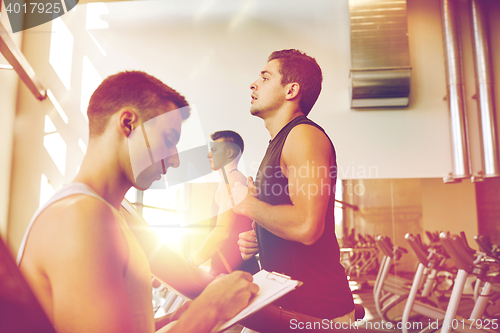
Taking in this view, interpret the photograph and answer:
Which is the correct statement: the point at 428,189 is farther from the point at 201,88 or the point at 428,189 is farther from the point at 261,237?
the point at 261,237

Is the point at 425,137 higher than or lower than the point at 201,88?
lower

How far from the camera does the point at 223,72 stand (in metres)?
4.51

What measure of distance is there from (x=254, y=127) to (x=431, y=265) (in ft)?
7.91

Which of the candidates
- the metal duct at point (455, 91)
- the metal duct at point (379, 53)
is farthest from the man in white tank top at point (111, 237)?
the metal duct at point (455, 91)

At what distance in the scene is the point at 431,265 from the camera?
3.51 meters

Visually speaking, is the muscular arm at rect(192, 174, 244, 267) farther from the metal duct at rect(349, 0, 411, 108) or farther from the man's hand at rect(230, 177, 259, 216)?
the metal duct at rect(349, 0, 411, 108)

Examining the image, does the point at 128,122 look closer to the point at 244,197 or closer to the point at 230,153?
the point at 244,197

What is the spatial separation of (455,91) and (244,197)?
12.4 feet

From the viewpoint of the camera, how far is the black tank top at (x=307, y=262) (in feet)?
3.72

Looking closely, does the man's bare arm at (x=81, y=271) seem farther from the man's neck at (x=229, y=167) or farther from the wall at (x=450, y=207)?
the wall at (x=450, y=207)

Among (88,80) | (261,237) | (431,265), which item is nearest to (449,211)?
(431,265)

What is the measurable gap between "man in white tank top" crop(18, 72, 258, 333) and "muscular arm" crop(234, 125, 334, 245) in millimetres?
408

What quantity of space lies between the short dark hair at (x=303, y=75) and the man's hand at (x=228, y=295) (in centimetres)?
91

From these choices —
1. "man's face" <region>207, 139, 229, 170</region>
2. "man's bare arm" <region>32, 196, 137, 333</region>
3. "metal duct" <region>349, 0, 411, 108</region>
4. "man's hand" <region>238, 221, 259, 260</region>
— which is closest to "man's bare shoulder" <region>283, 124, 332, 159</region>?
"man's hand" <region>238, 221, 259, 260</region>
